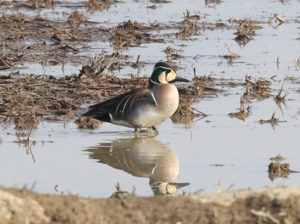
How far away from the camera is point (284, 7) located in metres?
19.5

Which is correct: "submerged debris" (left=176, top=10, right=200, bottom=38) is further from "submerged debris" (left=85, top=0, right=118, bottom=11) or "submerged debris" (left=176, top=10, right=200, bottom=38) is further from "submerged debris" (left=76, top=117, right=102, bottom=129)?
"submerged debris" (left=76, top=117, right=102, bottom=129)

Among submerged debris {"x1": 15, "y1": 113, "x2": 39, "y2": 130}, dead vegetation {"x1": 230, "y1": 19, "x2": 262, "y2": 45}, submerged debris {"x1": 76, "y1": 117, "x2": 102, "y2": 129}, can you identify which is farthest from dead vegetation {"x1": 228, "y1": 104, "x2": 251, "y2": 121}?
dead vegetation {"x1": 230, "y1": 19, "x2": 262, "y2": 45}

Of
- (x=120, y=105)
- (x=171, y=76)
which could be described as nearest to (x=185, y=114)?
(x=171, y=76)

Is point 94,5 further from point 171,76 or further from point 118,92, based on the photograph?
point 171,76

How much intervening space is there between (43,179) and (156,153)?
4.85 ft

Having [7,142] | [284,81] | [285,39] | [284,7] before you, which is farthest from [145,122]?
[284,7]

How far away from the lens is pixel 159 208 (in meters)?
6.26

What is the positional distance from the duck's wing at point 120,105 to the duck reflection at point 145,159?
334mm

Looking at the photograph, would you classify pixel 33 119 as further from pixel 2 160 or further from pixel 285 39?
pixel 285 39

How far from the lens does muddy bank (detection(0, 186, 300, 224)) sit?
601 cm

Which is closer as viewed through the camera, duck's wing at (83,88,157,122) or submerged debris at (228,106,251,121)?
duck's wing at (83,88,157,122)

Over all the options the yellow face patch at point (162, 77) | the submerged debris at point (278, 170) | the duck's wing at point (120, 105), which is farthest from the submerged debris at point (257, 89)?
the submerged debris at point (278, 170)

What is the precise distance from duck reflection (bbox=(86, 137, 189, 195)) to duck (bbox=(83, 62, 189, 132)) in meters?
0.21

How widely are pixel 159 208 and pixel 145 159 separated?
263 centimetres
